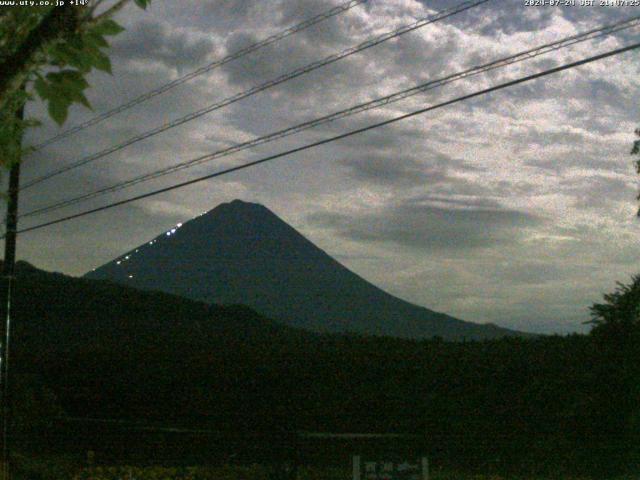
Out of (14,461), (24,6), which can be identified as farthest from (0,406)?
(24,6)

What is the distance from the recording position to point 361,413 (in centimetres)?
1770

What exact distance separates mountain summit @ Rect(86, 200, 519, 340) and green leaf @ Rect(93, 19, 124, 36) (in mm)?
38308

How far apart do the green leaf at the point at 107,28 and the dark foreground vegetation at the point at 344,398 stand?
993 centimetres

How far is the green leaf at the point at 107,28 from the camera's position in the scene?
9.82 ft

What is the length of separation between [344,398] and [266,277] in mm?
41923

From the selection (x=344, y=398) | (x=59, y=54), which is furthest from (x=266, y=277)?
(x=59, y=54)

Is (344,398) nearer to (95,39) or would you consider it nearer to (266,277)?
(95,39)

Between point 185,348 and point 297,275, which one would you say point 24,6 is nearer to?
point 185,348

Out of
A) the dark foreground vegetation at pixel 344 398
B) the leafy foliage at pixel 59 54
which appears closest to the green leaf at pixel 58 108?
the leafy foliage at pixel 59 54

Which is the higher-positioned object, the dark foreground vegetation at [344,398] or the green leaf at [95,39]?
the green leaf at [95,39]

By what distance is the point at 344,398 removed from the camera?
17.9m

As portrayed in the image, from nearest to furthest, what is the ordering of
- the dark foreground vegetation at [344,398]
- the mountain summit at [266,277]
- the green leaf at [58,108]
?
1. the green leaf at [58,108]
2. the dark foreground vegetation at [344,398]
3. the mountain summit at [266,277]

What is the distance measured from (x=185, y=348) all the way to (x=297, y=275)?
38.7 metres

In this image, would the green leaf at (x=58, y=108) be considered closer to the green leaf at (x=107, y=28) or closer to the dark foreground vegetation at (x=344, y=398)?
the green leaf at (x=107, y=28)
